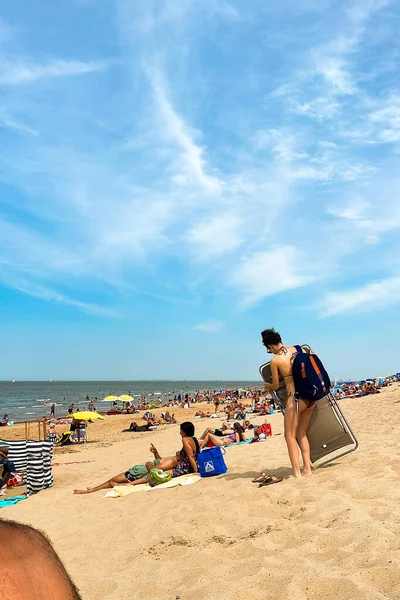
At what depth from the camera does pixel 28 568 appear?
1.09 m

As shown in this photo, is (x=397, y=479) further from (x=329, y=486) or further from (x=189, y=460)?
(x=189, y=460)

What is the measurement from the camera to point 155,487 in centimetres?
694

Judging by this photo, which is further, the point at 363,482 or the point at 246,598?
the point at 363,482

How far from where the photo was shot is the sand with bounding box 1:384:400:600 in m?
2.98

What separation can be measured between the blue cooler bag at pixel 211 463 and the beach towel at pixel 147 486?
0.15 m

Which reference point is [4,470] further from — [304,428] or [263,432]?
[263,432]

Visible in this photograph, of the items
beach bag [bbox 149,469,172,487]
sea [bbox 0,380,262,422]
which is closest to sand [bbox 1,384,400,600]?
beach bag [bbox 149,469,172,487]

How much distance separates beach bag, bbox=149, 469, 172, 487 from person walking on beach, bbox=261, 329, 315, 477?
7.90 ft

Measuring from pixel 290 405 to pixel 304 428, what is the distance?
0.44 meters

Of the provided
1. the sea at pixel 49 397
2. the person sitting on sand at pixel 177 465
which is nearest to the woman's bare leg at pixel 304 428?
the person sitting on sand at pixel 177 465

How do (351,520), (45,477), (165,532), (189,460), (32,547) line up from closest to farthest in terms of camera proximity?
(32,547), (351,520), (165,532), (189,460), (45,477)

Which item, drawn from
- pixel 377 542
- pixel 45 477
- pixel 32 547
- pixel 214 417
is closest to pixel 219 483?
pixel 377 542

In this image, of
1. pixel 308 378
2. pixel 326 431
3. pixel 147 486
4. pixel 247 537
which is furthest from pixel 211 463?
pixel 247 537

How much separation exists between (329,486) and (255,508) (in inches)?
33.3
